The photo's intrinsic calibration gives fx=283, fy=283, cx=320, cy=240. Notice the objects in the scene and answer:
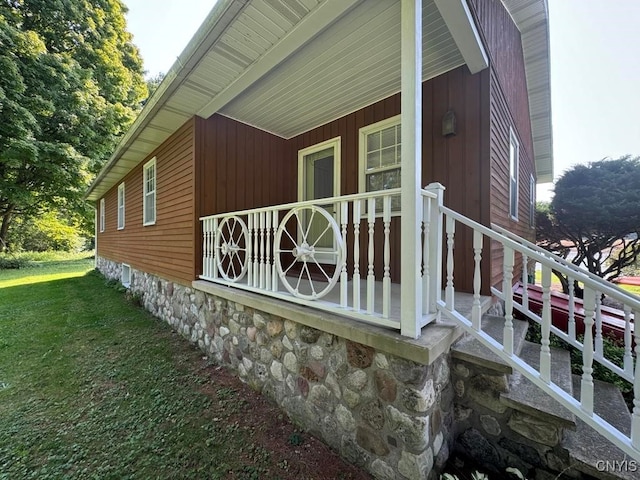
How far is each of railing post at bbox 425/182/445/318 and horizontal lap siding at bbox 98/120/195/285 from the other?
332cm

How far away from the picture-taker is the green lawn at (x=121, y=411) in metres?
2.05

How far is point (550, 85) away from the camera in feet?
21.4

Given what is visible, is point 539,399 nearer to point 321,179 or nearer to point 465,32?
point 465,32

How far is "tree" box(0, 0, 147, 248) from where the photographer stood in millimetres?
9344

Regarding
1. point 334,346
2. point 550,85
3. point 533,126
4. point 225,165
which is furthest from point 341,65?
point 533,126

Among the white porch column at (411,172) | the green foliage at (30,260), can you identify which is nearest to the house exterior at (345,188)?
the white porch column at (411,172)

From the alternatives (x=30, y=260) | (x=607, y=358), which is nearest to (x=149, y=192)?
(x=607, y=358)

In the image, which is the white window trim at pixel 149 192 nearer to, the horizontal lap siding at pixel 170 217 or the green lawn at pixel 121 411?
the horizontal lap siding at pixel 170 217

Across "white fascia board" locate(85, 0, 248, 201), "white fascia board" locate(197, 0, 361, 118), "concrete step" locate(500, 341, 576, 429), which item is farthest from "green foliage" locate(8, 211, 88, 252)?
"concrete step" locate(500, 341, 576, 429)

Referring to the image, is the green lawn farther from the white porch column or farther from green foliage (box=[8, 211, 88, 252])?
green foliage (box=[8, 211, 88, 252])

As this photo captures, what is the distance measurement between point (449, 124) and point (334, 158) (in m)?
1.77

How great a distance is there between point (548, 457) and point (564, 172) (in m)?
11.1

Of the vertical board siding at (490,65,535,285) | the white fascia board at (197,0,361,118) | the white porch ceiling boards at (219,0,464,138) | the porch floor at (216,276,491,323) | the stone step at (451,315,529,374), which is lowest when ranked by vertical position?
the stone step at (451,315,529,374)

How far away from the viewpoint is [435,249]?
207cm
